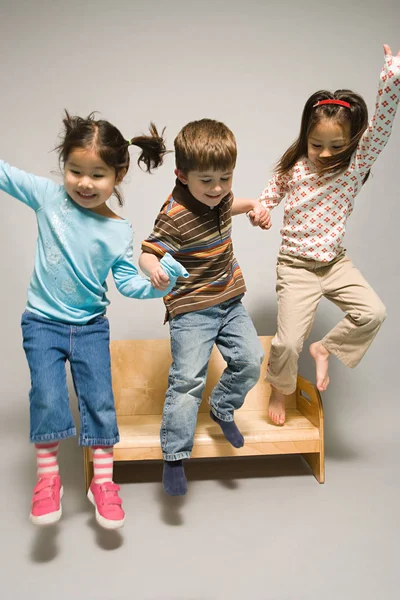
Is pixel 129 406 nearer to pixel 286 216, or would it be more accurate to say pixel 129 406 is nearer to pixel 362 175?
pixel 286 216

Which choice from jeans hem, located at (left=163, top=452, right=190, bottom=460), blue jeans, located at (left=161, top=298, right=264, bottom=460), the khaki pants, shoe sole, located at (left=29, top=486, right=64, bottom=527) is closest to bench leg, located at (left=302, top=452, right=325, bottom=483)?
A: the khaki pants

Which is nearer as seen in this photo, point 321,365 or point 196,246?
point 196,246

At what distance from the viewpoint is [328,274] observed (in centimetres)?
312

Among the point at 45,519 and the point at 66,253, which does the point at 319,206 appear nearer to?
the point at 66,253

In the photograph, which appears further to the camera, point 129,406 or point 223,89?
point 223,89

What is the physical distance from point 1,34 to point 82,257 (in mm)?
1780

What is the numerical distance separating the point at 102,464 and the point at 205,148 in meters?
1.23

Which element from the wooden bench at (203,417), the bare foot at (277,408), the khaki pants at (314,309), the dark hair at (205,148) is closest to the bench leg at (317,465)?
the wooden bench at (203,417)

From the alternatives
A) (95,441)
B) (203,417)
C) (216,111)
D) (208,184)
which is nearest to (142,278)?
(208,184)

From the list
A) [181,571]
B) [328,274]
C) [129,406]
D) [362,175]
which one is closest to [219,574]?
[181,571]

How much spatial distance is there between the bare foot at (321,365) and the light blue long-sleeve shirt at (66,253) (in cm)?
92

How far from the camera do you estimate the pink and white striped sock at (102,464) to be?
253cm

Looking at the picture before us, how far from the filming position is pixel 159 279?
95.3 inches

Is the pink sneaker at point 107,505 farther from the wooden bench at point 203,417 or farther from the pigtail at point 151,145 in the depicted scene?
the pigtail at point 151,145
